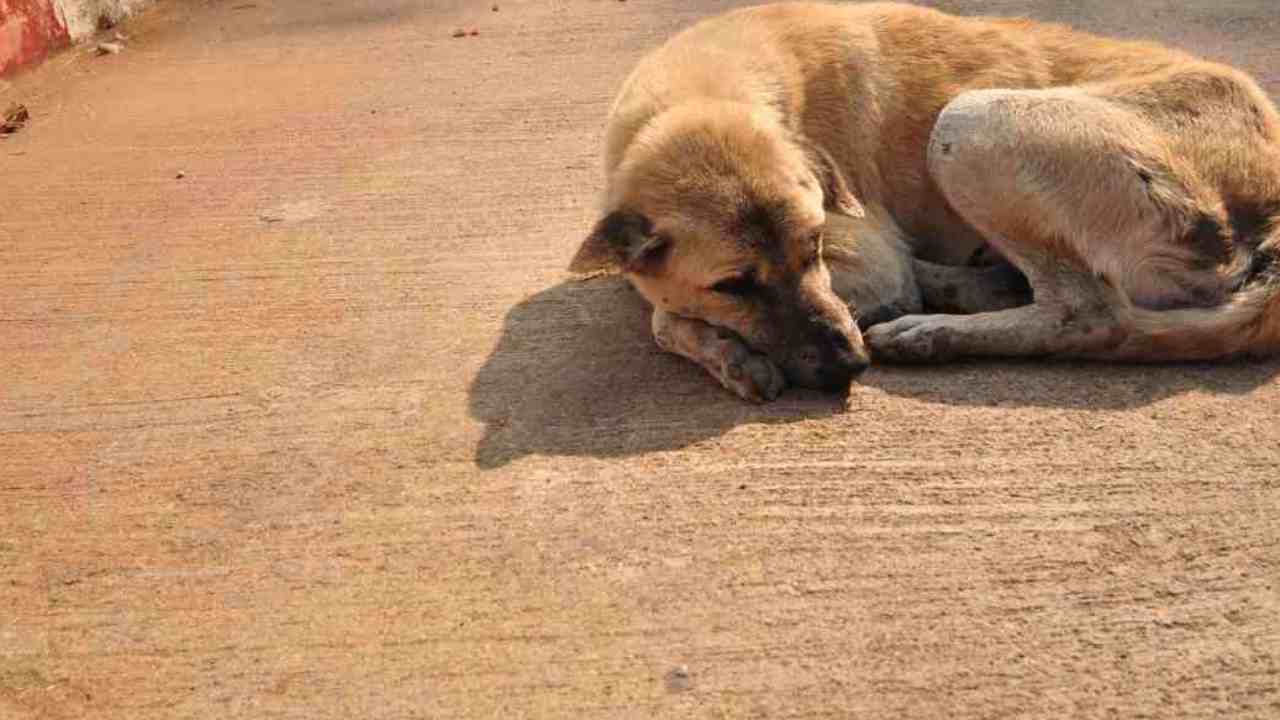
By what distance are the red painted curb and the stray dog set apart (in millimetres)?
4730

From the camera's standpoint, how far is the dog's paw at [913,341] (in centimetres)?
355

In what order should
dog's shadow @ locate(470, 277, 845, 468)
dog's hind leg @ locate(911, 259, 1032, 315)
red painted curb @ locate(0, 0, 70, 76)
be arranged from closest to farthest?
dog's shadow @ locate(470, 277, 845, 468) → dog's hind leg @ locate(911, 259, 1032, 315) → red painted curb @ locate(0, 0, 70, 76)

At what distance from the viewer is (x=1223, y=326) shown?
10.9 ft

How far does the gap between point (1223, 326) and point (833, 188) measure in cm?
128

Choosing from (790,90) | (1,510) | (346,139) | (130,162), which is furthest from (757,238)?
(130,162)

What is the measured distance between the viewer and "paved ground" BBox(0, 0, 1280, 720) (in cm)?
240

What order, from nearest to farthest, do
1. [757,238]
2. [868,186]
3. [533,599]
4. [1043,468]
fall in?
[533,599]
[1043,468]
[757,238]
[868,186]

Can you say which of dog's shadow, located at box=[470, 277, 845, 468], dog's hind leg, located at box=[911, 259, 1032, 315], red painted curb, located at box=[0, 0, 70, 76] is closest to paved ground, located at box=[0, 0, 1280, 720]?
dog's shadow, located at box=[470, 277, 845, 468]

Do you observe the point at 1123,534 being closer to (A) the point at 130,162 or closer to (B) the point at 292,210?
(B) the point at 292,210

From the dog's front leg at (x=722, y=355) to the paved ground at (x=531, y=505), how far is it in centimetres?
8

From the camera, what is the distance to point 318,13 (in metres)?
8.16

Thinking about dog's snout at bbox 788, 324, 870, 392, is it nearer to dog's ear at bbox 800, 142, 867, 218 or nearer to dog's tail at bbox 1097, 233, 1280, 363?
dog's ear at bbox 800, 142, 867, 218

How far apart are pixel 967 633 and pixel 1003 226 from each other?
1.77 metres

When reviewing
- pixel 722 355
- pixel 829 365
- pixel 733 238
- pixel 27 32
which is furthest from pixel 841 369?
pixel 27 32
